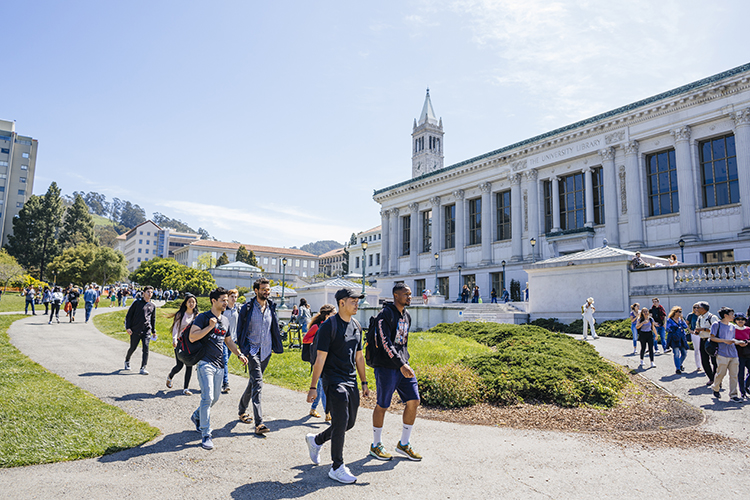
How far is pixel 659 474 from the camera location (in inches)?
201

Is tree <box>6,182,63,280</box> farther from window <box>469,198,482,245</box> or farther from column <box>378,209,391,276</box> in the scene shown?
window <box>469,198,482,245</box>

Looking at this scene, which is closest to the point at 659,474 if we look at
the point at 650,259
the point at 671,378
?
the point at 671,378

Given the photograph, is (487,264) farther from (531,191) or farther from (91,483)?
(91,483)

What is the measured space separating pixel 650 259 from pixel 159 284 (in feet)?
184

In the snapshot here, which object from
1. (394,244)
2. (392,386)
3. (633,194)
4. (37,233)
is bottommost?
(392,386)

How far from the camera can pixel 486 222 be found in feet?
144

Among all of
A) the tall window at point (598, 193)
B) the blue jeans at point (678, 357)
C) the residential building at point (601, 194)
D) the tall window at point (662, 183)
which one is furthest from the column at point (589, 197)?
the blue jeans at point (678, 357)

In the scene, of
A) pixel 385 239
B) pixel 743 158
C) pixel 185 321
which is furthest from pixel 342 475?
pixel 385 239

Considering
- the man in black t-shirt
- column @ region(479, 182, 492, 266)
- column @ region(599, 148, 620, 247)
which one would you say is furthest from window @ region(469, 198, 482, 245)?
the man in black t-shirt

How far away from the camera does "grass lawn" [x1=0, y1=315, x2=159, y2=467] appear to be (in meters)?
5.21

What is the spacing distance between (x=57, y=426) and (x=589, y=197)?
3662 cm

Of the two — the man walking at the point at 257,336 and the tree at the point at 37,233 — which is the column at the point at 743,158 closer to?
the man walking at the point at 257,336

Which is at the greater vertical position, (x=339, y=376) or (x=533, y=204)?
(x=533, y=204)

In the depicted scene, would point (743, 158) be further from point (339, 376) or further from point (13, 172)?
point (13, 172)
